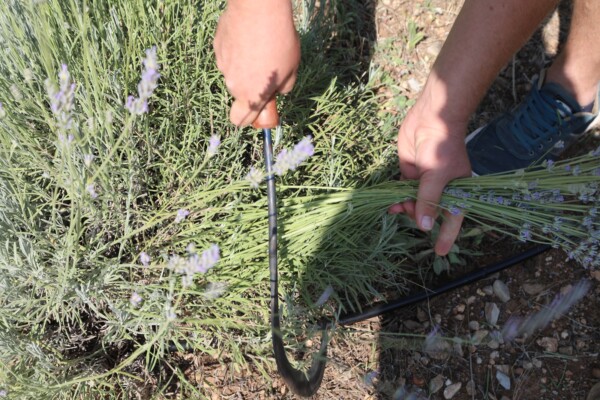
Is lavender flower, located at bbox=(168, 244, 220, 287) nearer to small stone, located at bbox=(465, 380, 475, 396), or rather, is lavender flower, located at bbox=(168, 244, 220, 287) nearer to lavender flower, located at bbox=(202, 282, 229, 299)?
lavender flower, located at bbox=(202, 282, 229, 299)

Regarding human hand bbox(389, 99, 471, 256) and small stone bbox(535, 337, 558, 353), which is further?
small stone bbox(535, 337, 558, 353)

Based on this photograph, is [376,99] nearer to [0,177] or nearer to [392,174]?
[392,174]

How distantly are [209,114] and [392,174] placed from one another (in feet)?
2.08

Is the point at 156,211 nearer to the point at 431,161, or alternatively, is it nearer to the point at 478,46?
the point at 431,161

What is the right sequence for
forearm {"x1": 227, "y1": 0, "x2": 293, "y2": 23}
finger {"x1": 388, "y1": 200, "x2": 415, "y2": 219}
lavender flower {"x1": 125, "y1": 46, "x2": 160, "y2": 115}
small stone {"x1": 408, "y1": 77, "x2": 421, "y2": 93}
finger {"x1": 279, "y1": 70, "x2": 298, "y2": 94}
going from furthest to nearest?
small stone {"x1": 408, "y1": 77, "x2": 421, "y2": 93} → finger {"x1": 388, "y1": 200, "x2": 415, "y2": 219} → finger {"x1": 279, "y1": 70, "x2": 298, "y2": 94} → forearm {"x1": 227, "y1": 0, "x2": 293, "y2": 23} → lavender flower {"x1": 125, "y1": 46, "x2": 160, "y2": 115}

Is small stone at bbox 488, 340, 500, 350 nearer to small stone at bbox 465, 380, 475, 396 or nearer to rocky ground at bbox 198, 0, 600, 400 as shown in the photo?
rocky ground at bbox 198, 0, 600, 400

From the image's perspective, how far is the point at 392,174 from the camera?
1.85 metres

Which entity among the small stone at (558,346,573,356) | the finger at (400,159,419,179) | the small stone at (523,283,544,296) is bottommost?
the small stone at (558,346,573,356)

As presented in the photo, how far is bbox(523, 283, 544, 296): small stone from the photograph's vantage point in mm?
1930

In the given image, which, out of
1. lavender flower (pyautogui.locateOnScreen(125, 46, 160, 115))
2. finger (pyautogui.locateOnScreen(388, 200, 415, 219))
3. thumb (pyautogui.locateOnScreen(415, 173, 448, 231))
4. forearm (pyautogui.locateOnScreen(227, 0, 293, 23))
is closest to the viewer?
lavender flower (pyautogui.locateOnScreen(125, 46, 160, 115))

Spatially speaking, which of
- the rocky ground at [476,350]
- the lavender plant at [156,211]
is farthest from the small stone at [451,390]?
the lavender plant at [156,211]

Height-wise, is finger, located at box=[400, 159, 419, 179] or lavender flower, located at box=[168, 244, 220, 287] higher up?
finger, located at box=[400, 159, 419, 179]

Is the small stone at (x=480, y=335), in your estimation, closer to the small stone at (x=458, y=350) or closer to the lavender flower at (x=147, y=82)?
the small stone at (x=458, y=350)

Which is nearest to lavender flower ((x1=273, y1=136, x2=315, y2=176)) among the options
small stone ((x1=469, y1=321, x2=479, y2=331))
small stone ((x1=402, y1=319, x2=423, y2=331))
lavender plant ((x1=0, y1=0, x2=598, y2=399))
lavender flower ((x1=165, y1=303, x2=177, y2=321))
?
lavender plant ((x1=0, y1=0, x2=598, y2=399))
